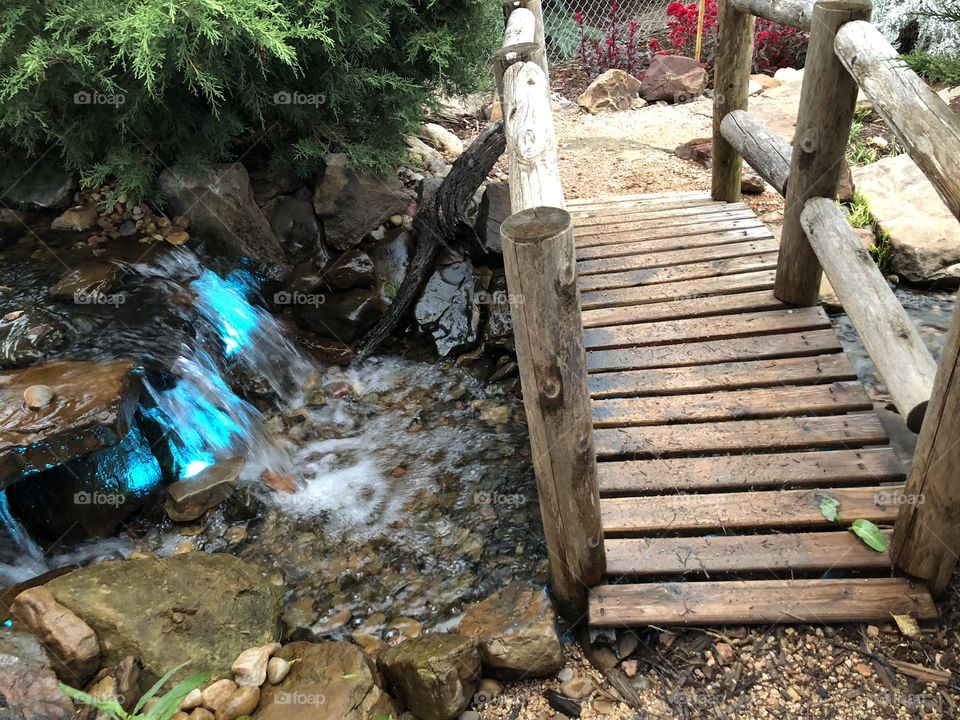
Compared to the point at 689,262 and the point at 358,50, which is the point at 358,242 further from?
the point at 689,262

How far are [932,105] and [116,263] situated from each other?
458cm

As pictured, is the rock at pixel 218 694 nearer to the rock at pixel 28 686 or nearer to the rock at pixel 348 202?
the rock at pixel 28 686

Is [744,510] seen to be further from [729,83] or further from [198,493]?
[729,83]

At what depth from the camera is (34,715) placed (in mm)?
2273

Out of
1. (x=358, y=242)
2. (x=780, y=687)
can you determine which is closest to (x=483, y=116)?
(x=358, y=242)

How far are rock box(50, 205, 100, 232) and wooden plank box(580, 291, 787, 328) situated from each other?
360cm

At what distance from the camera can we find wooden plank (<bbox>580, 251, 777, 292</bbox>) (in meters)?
4.16

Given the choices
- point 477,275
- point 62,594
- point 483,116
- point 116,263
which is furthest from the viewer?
point 483,116

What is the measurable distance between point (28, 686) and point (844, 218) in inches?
146

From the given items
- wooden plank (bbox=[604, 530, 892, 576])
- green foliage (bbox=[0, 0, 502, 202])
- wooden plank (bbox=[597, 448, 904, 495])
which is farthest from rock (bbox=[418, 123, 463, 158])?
wooden plank (bbox=[604, 530, 892, 576])

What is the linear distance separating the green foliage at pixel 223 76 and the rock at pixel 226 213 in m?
0.13

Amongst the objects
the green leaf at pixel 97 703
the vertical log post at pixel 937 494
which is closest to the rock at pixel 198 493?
the green leaf at pixel 97 703

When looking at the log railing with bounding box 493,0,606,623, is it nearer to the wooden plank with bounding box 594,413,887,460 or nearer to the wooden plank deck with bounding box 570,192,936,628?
the wooden plank deck with bounding box 570,192,936,628

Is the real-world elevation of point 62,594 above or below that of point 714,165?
below
